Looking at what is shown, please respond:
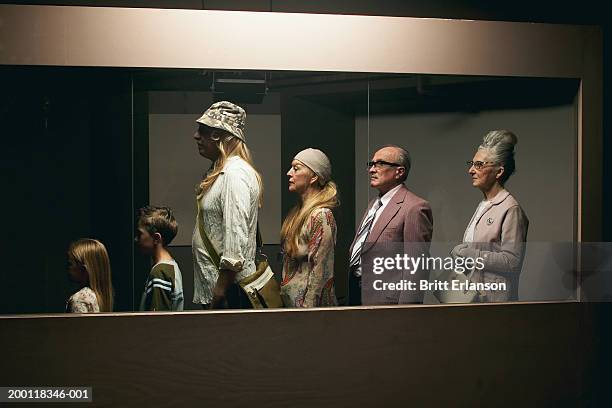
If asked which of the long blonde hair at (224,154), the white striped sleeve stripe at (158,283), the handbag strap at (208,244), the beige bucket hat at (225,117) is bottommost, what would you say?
the white striped sleeve stripe at (158,283)

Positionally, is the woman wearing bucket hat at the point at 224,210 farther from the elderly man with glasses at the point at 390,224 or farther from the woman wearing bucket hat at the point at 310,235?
the elderly man with glasses at the point at 390,224

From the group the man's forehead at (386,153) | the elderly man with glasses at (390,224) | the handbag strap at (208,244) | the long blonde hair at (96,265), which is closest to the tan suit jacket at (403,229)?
the elderly man with glasses at (390,224)

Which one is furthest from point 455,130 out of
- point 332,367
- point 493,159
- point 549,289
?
point 332,367

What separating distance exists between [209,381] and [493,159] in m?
1.63

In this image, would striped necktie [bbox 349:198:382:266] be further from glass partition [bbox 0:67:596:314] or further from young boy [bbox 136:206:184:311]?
young boy [bbox 136:206:184:311]

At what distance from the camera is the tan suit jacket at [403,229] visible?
3904mm

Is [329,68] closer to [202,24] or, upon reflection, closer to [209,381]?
[202,24]

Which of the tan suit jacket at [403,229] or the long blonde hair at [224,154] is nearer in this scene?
the long blonde hair at [224,154]

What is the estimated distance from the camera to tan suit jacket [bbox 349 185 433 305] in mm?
3904

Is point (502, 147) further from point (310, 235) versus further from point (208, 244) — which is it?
point (208, 244)

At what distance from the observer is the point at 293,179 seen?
379cm

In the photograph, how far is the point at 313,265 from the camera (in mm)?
3836

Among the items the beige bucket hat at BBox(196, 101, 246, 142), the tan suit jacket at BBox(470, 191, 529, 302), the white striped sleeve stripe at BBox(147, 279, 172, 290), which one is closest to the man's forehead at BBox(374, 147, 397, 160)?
the tan suit jacket at BBox(470, 191, 529, 302)

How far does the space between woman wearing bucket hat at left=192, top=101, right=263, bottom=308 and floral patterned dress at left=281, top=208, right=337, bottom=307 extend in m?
0.20
